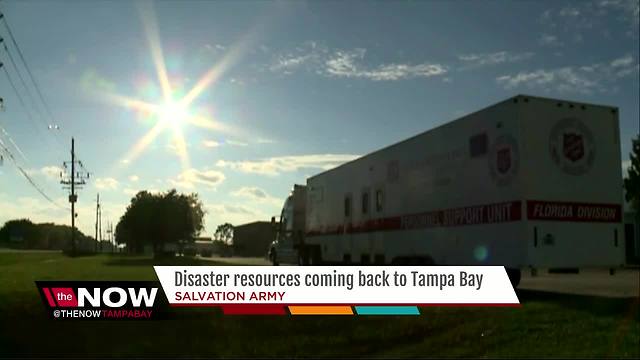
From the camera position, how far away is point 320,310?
11.0 metres

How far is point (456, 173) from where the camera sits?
53.0 ft

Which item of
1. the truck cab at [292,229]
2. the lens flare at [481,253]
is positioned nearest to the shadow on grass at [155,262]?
the truck cab at [292,229]

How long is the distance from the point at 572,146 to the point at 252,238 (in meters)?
110

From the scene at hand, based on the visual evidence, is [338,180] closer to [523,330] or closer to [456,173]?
[456,173]

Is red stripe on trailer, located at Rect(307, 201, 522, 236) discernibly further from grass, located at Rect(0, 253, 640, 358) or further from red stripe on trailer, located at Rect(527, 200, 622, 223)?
grass, located at Rect(0, 253, 640, 358)

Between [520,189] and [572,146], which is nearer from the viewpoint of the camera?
[520,189]

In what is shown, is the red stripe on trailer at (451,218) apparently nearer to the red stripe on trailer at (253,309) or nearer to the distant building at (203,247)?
the red stripe on trailer at (253,309)

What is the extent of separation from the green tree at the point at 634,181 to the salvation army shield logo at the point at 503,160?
39643mm

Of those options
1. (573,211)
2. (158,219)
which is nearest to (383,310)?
(573,211)

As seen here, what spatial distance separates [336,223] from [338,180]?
1622 millimetres

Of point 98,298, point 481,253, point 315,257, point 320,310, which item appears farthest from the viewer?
point 315,257

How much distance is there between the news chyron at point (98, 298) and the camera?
10680 millimetres

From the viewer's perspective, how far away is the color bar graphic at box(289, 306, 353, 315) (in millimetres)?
10906

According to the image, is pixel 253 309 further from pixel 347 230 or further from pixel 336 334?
pixel 347 230
